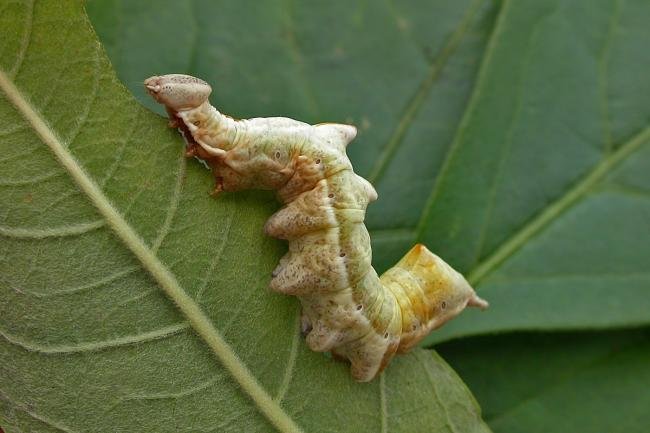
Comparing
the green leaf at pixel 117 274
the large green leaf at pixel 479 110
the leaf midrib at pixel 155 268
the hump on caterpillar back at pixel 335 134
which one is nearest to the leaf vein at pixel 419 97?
the large green leaf at pixel 479 110

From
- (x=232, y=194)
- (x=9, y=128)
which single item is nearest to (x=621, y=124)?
(x=232, y=194)

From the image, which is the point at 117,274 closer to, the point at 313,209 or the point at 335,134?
the point at 313,209

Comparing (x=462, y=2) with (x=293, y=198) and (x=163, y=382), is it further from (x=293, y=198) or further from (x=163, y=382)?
(x=163, y=382)

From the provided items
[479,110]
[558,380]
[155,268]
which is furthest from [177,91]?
[558,380]

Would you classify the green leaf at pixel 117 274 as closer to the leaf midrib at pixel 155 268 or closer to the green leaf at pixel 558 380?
the leaf midrib at pixel 155 268

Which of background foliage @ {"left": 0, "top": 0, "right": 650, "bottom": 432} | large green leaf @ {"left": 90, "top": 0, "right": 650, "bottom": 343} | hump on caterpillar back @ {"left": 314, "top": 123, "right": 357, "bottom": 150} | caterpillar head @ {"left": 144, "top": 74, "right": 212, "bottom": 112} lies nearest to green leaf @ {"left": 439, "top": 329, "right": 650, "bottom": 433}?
background foliage @ {"left": 0, "top": 0, "right": 650, "bottom": 432}

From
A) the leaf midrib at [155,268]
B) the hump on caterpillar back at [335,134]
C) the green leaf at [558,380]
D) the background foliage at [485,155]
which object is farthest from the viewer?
the green leaf at [558,380]
